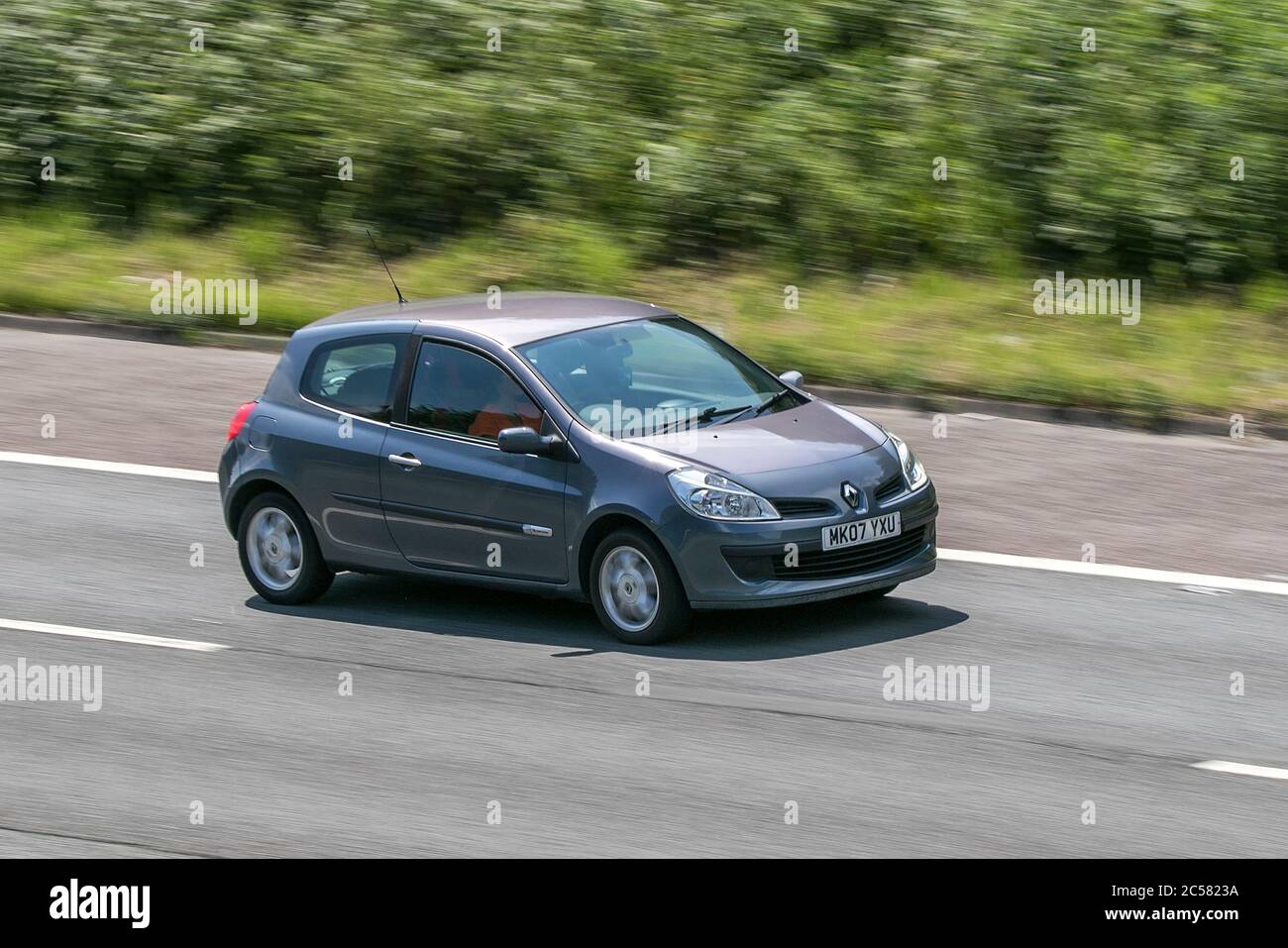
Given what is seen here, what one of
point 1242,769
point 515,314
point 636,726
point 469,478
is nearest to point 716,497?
point 636,726

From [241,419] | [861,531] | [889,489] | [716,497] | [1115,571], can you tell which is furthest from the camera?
[1115,571]

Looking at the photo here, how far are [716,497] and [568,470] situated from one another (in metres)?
0.82

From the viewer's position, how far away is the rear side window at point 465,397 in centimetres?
976

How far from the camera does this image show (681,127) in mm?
20484

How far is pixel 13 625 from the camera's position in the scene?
10508 mm

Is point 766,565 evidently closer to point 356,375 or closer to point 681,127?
point 356,375

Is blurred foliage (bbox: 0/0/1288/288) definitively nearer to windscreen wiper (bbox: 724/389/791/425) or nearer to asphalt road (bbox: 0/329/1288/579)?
asphalt road (bbox: 0/329/1288/579)

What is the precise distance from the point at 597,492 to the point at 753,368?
64.4 inches

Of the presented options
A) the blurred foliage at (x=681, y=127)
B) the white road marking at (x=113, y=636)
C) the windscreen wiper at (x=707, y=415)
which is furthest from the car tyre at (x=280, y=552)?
the blurred foliage at (x=681, y=127)

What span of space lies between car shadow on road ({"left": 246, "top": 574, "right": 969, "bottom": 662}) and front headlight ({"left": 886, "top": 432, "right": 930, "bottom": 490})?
72 centimetres

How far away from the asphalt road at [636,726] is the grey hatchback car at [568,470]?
0.36 m

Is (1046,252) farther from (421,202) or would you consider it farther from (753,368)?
(753,368)

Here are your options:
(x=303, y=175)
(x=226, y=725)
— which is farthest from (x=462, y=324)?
(x=303, y=175)

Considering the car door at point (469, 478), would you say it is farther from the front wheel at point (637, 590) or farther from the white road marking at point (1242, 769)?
the white road marking at point (1242, 769)
